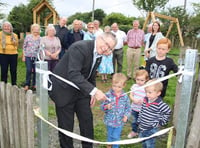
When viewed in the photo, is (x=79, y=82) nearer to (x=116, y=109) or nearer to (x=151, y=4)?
(x=116, y=109)

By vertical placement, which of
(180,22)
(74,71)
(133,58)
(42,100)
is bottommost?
(42,100)

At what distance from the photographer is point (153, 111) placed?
9.14 feet

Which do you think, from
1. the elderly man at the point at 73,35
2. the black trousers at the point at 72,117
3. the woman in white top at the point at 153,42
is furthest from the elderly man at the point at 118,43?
the black trousers at the point at 72,117

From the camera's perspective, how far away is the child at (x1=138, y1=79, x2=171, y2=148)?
274cm

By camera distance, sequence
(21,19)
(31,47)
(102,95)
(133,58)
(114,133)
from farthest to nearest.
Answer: (21,19)
(133,58)
(31,47)
(114,133)
(102,95)

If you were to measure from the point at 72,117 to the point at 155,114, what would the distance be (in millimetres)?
972

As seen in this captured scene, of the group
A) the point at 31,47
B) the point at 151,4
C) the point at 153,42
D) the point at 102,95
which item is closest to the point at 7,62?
the point at 31,47

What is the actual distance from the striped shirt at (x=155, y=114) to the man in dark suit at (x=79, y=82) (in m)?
0.66

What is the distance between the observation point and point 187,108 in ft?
6.32

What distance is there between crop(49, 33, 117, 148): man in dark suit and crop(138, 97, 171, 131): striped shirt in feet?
2.15

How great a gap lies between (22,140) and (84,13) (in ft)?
202

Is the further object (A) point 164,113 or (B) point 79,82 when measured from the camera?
(A) point 164,113

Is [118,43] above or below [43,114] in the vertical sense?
above

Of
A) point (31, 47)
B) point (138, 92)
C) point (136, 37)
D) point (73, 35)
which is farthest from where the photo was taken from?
point (136, 37)
